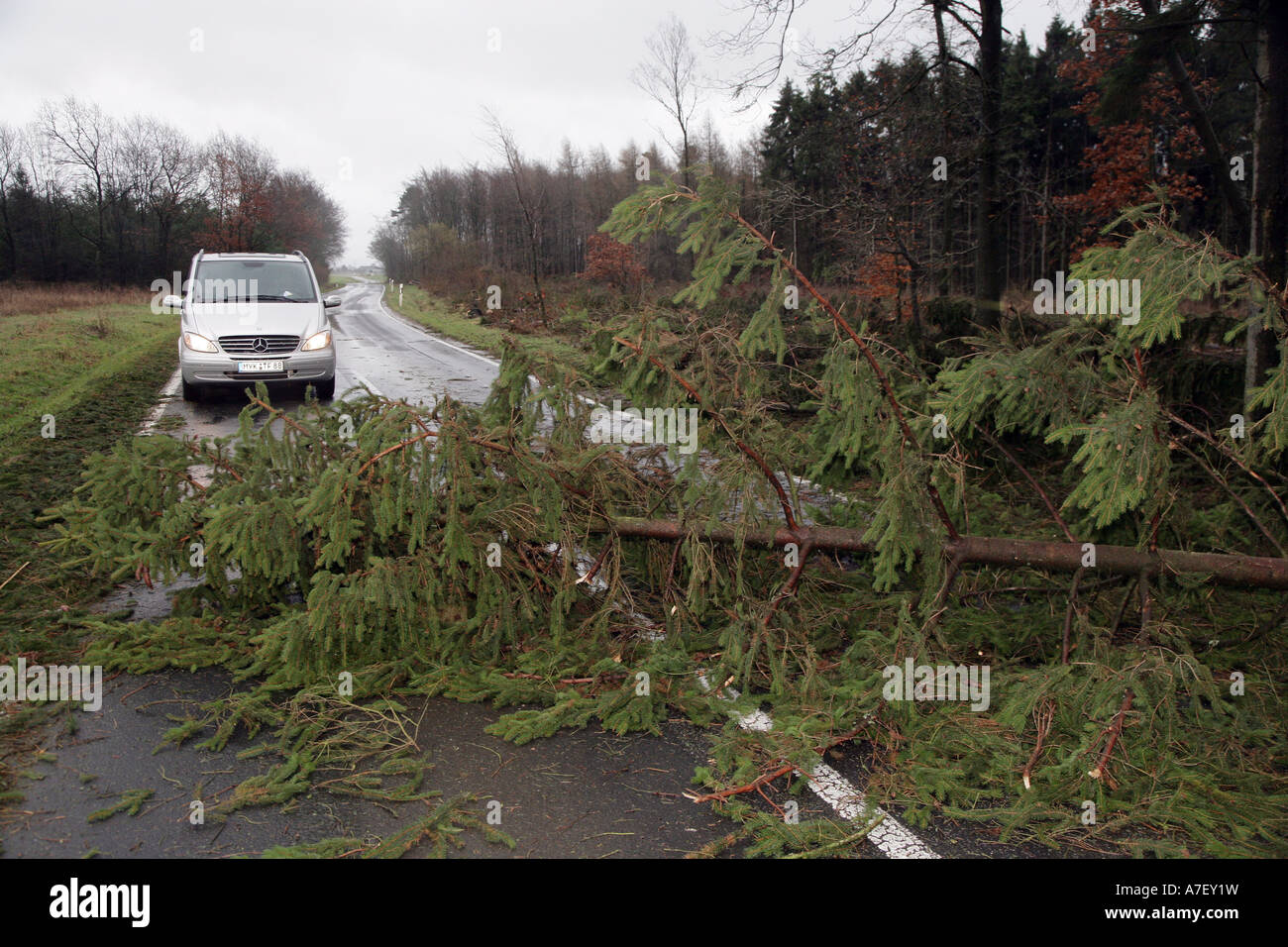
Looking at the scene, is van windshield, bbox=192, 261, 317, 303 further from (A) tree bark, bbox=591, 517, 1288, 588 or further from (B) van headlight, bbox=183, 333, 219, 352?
(A) tree bark, bbox=591, 517, 1288, 588

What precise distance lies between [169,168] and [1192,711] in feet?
183

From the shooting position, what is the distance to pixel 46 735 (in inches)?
149

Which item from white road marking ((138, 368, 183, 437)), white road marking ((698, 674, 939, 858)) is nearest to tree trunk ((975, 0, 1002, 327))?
white road marking ((698, 674, 939, 858))

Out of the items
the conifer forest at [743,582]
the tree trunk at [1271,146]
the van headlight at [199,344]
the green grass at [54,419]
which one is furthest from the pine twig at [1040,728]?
the van headlight at [199,344]

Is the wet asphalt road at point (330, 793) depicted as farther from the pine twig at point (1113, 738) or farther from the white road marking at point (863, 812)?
the pine twig at point (1113, 738)

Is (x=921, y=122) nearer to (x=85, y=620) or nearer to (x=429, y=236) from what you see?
(x=85, y=620)

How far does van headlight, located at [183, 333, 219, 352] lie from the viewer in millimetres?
12508

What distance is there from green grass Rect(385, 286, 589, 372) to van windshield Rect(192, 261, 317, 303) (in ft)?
11.3

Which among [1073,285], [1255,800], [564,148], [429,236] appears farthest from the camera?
[564,148]

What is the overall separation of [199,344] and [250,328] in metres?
0.74

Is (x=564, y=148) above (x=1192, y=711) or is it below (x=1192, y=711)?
above
